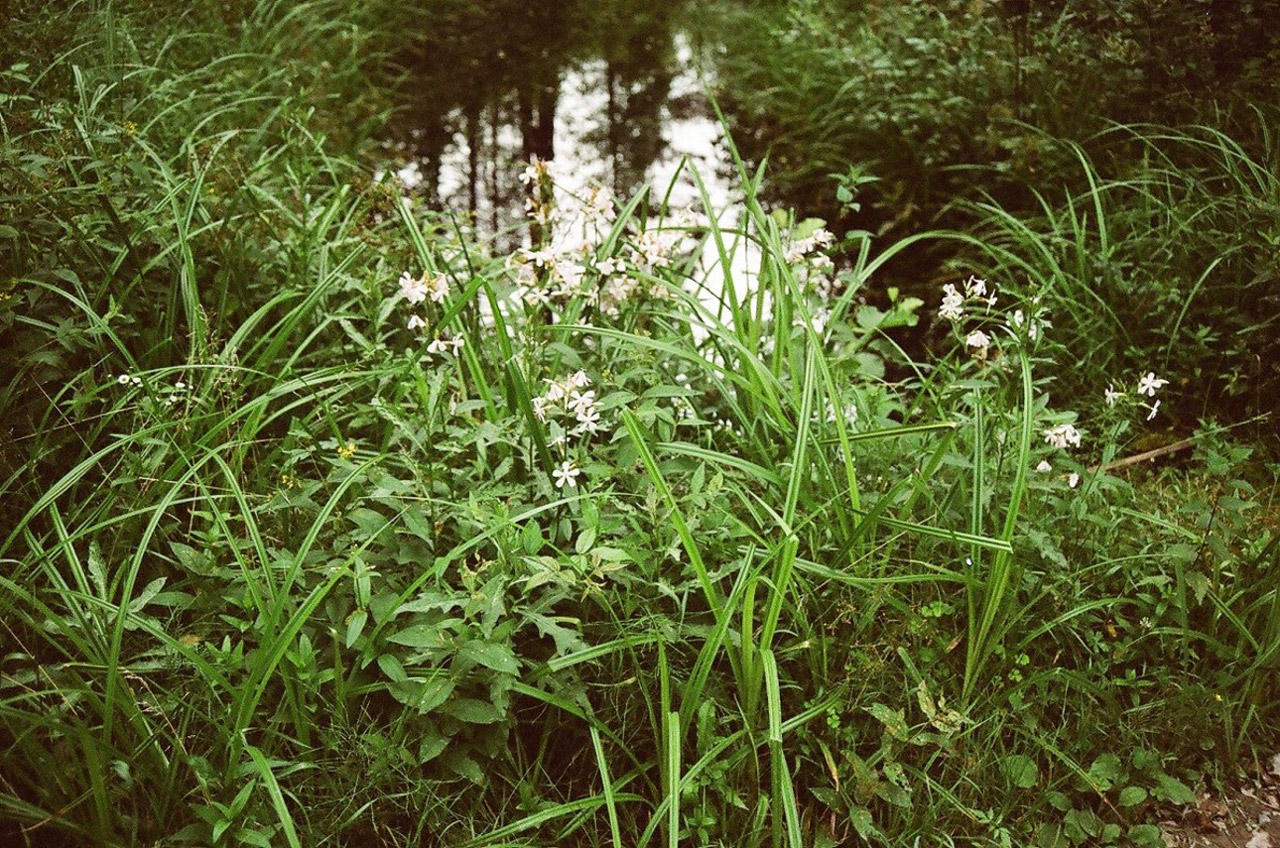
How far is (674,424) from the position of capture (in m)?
1.87

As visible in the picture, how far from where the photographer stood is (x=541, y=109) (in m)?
4.82

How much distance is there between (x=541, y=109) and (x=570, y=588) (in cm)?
388

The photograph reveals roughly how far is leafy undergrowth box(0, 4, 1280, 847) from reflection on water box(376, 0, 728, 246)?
2324 mm

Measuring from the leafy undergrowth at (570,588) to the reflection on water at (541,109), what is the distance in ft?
7.62

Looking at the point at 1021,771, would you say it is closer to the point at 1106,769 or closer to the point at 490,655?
the point at 1106,769

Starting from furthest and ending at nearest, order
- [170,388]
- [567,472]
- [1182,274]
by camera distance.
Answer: [1182,274] → [170,388] → [567,472]

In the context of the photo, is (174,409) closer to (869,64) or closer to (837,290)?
(837,290)

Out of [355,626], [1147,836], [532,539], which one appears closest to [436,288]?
[532,539]

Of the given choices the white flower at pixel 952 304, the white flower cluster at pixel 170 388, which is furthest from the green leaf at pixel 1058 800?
the white flower cluster at pixel 170 388

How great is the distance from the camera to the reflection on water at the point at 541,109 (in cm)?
444

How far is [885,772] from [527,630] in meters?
0.72

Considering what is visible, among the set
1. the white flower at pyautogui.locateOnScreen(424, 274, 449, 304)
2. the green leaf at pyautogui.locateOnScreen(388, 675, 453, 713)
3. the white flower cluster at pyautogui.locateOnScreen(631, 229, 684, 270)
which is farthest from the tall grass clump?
the green leaf at pyautogui.locateOnScreen(388, 675, 453, 713)

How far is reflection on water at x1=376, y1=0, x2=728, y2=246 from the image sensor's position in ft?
14.6

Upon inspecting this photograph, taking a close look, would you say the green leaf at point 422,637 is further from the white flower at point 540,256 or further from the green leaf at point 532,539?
the white flower at point 540,256
